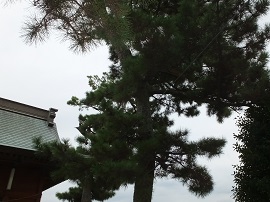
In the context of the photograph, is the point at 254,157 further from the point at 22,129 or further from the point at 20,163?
the point at 22,129

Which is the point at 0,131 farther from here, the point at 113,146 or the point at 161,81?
the point at 161,81

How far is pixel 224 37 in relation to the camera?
625 centimetres

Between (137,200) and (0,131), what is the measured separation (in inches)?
168

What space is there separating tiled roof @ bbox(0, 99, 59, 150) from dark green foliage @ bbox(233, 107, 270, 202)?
16.4ft

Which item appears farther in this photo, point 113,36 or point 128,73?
point 128,73

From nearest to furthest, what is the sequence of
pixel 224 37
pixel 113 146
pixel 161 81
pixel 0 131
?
1. pixel 113 146
2. pixel 224 37
3. pixel 161 81
4. pixel 0 131

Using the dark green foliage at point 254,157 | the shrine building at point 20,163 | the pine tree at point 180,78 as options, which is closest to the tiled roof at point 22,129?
the shrine building at point 20,163

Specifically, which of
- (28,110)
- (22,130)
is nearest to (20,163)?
(22,130)

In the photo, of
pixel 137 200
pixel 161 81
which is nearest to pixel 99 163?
pixel 137 200

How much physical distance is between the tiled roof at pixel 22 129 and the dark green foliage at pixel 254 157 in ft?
16.4

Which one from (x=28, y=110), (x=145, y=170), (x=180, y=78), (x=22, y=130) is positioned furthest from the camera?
(x=28, y=110)

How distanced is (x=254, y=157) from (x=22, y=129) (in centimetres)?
626

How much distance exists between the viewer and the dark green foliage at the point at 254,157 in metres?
5.92

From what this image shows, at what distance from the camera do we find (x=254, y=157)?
6.26 m
